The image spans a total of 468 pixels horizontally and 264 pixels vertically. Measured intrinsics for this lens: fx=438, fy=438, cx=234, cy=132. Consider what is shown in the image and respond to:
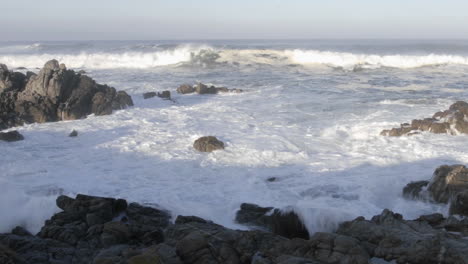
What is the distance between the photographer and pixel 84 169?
9.96 m

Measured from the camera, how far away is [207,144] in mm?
11211

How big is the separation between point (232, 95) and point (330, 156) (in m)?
10.7

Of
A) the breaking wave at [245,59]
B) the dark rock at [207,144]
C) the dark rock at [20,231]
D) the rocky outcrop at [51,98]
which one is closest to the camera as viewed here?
the dark rock at [20,231]

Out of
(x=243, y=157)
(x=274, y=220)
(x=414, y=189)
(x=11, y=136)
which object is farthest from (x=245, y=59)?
(x=274, y=220)

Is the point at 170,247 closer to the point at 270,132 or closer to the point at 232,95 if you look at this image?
the point at 270,132

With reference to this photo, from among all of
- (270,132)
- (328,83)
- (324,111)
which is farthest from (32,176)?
(328,83)

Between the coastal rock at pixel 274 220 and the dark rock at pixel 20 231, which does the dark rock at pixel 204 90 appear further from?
the dark rock at pixel 20 231

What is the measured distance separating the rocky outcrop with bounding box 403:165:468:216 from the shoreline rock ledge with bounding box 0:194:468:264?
0.48 meters

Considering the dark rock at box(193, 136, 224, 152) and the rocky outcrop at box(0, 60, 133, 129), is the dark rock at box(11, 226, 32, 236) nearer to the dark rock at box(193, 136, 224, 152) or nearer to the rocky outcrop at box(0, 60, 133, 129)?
the dark rock at box(193, 136, 224, 152)

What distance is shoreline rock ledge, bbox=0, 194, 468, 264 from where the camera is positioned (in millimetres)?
5223

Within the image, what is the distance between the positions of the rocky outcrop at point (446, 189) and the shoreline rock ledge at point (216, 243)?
485mm

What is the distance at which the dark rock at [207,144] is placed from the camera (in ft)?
36.6

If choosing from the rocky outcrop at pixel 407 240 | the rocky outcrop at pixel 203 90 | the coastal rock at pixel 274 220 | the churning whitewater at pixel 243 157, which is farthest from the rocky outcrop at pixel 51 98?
the rocky outcrop at pixel 407 240

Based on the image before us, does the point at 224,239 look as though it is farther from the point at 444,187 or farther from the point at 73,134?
the point at 73,134
